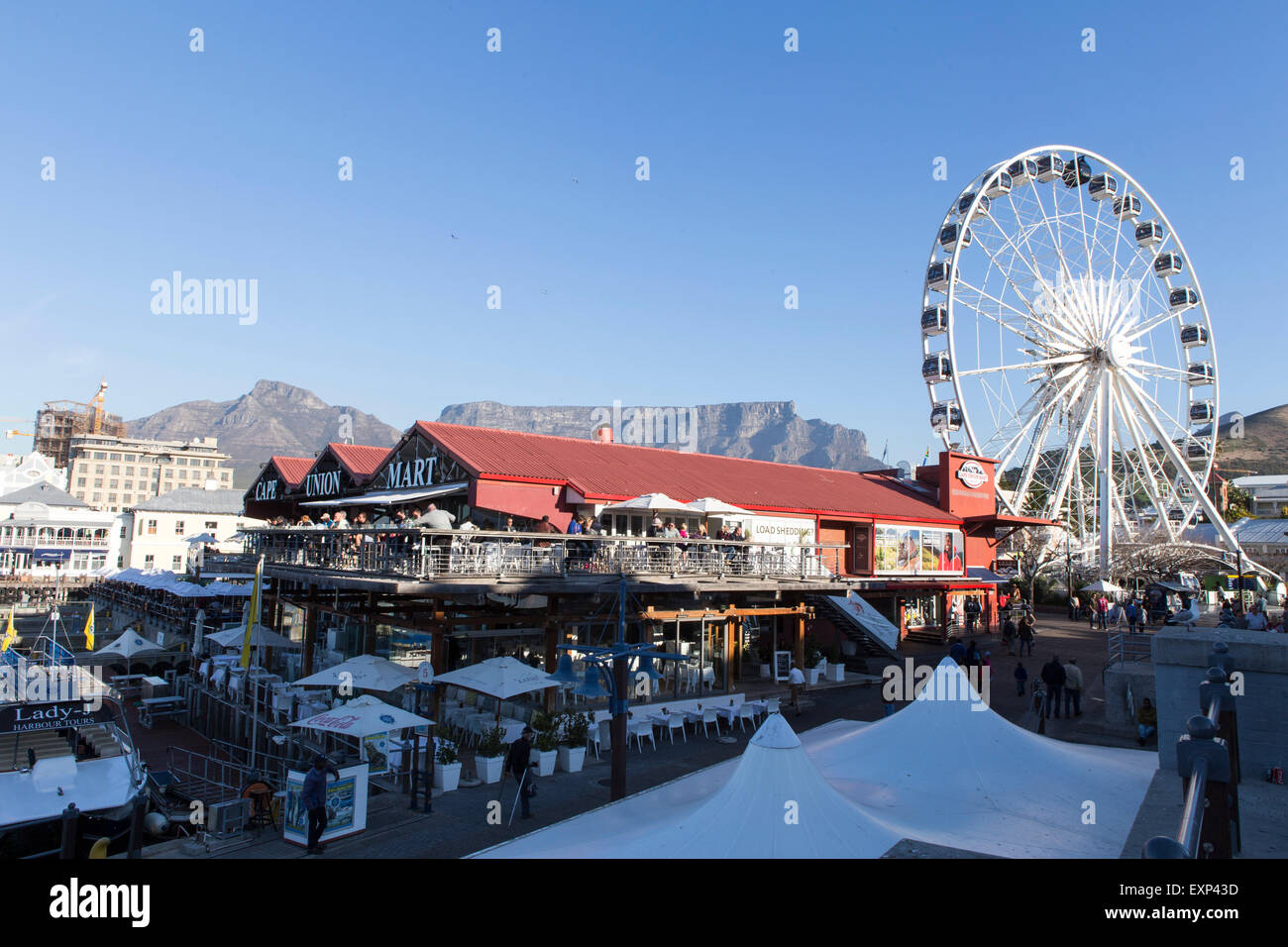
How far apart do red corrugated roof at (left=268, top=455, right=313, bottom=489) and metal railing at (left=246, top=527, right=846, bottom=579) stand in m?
14.0

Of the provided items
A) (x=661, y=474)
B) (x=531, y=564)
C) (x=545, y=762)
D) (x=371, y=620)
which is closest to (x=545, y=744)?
(x=545, y=762)

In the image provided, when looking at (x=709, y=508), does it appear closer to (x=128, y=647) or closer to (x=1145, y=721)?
(x=1145, y=721)

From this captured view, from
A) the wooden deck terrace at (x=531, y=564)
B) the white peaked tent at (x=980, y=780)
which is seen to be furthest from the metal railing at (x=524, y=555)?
the white peaked tent at (x=980, y=780)

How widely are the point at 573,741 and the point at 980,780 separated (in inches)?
311

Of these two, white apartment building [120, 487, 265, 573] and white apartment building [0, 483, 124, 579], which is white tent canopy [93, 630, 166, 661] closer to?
white apartment building [120, 487, 265, 573]

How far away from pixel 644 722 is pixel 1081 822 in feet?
31.4

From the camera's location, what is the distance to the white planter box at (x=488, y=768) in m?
14.2

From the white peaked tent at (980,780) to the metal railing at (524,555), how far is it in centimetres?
725

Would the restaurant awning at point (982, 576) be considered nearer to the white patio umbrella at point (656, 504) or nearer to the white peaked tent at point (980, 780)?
the white patio umbrella at point (656, 504)

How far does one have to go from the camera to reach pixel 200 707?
23.9 metres

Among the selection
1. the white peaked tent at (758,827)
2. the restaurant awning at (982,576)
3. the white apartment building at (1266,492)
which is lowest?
the white peaked tent at (758,827)

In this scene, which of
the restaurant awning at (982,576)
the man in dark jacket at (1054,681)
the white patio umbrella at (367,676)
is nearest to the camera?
the white patio umbrella at (367,676)

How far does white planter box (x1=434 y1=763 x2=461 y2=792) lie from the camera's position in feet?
44.8
